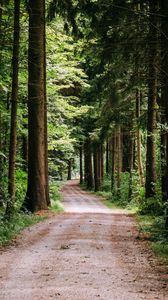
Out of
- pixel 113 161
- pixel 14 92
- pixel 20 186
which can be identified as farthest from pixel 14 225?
pixel 113 161

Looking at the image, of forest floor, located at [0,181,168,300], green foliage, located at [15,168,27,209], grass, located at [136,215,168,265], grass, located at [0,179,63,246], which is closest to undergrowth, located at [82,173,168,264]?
grass, located at [136,215,168,265]

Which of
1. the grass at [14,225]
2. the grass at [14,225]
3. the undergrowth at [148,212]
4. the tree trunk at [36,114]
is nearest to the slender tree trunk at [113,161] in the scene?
the undergrowth at [148,212]

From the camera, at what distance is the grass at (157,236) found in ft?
36.2

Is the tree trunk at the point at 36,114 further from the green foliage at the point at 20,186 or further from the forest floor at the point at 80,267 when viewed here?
the forest floor at the point at 80,267

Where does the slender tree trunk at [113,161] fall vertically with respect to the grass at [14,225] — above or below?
above

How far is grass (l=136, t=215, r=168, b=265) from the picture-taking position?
11.0 metres

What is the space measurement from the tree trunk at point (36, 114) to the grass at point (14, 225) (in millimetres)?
1909

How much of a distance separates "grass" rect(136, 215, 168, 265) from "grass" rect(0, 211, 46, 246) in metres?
3.55

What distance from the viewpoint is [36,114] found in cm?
2061

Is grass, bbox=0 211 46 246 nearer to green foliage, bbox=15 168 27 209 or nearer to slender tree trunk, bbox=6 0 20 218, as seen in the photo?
slender tree trunk, bbox=6 0 20 218

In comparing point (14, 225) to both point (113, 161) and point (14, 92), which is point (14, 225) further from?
point (113, 161)

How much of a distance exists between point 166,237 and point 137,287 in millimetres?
5400

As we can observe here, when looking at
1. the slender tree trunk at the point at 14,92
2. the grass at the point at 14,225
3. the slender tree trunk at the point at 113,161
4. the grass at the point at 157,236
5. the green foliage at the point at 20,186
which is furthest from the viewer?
the slender tree trunk at the point at 113,161

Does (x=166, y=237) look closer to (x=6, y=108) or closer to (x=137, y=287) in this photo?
(x=137, y=287)
